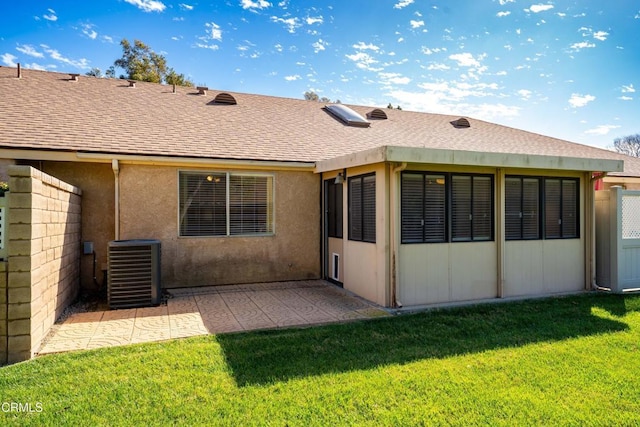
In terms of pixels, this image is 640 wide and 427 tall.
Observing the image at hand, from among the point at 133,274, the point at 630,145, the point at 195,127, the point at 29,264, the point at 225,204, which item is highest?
the point at 630,145

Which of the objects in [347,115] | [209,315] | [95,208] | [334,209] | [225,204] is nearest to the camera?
[209,315]

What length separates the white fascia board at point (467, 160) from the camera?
6082 mm

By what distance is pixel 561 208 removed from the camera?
7.81 meters

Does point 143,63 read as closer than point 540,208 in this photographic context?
No

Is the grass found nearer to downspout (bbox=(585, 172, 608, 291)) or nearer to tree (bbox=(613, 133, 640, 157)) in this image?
downspout (bbox=(585, 172, 608, 291))

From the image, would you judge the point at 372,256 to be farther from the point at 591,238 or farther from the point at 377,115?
the point at 377,115

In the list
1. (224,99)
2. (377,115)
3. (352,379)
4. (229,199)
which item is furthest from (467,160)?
(224,99)

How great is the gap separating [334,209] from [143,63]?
21.6m

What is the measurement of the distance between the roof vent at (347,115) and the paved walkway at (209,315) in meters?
6.27

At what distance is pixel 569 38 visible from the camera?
35.1ft

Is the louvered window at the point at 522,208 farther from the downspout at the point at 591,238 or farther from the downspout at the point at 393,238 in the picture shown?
the downspout at the point at 393,238

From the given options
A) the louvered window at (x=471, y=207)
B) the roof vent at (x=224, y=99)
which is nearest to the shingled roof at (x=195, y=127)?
the roof vent at (x=224, y=99)

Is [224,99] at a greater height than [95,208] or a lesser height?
greater

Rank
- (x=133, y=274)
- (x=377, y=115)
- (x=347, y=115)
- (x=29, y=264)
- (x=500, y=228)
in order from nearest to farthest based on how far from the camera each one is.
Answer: (x=29, y=264), (x=133, y=274), (x=500, y=228), (x=347, y=115), (x=377, y=115)
